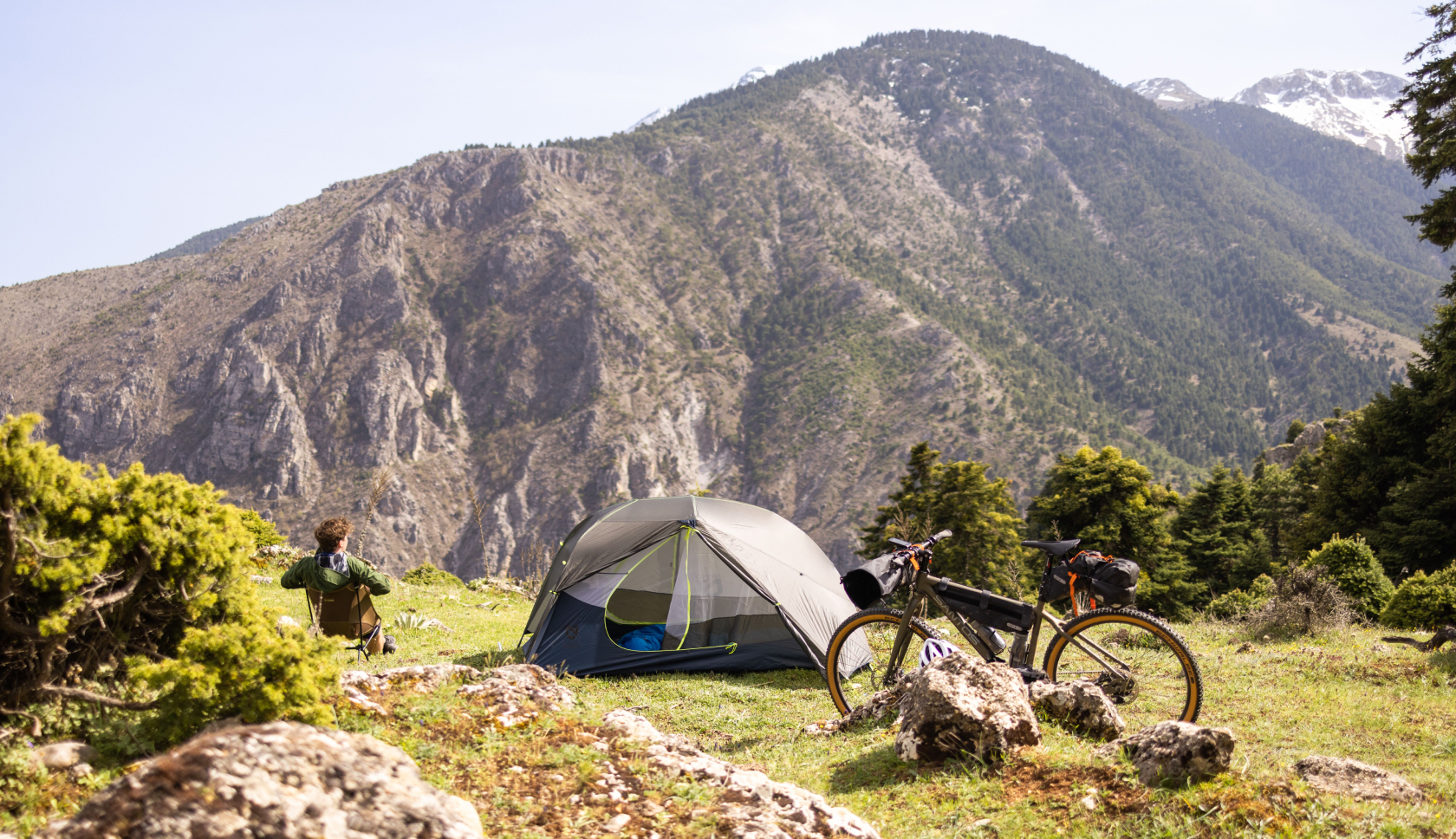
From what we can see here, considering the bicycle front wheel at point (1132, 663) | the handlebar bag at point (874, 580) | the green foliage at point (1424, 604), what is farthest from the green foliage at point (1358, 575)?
the handlebar bag at point (874, 580)

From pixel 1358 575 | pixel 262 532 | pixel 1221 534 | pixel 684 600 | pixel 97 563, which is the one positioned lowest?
pixel 1221 534

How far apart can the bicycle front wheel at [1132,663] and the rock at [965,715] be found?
0.81m

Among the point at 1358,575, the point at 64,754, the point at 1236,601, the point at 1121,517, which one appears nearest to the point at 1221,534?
the point at 1121,517

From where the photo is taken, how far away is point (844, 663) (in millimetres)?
6137

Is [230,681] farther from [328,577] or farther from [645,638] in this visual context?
[645,638]

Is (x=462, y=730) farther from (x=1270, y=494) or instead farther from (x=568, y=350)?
(x=568, y=350)

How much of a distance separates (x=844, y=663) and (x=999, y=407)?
352ft

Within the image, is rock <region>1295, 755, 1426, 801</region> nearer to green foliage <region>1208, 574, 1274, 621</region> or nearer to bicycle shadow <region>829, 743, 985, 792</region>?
bicycle shadow <region>829, 743, 985, 792</region>

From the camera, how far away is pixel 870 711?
5.71 m

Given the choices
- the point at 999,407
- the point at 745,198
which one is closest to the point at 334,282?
the point at 745,198

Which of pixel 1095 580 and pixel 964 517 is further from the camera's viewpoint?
pixel 964 517

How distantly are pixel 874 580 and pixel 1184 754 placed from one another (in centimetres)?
230

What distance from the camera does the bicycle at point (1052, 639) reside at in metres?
5.11

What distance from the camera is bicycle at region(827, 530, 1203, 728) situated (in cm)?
511
